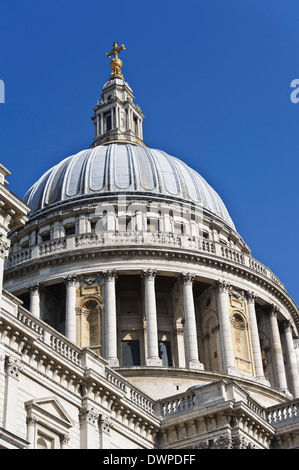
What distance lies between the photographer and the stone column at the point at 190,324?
46.8 meters

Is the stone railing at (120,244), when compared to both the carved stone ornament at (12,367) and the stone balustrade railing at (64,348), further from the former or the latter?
the carved stone ornament at (12,367)

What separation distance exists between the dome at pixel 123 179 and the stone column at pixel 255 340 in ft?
28.2

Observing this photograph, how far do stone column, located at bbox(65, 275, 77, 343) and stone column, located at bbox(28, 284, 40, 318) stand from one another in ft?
5.66

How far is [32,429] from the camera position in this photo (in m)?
28.6

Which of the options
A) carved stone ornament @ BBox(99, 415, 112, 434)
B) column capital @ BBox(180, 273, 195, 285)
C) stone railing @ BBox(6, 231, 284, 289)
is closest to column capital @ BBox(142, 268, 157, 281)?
stone railing @ BBox(6, 231, 284, 289)

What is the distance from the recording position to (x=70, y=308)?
49000 millimetres

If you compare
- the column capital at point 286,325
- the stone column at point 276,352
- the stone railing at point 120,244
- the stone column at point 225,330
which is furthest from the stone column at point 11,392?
the column capital at point 286,325

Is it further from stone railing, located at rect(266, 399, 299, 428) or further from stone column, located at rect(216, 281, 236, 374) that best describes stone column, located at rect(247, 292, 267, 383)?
stone railing, located at rect(266, 399, 299, 428)

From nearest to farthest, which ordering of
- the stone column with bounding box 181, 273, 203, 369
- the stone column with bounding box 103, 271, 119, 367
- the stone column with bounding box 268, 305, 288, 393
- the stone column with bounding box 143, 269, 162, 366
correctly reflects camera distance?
the stone column with bounding box 143, 269, 162, 366 < the stone column with bounding box 103, 271, 119, 367 < the stone column with bounding box 181, 273, 203, 369 < the stone column with bounding box 268, 305, 288, 393

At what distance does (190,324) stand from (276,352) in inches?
265

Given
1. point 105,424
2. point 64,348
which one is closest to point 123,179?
point 64,348

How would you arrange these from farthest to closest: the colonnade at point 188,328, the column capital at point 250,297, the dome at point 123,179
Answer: the dome at point 123,179 → the column capital at point 250,297 → the colonnade at point 188,328

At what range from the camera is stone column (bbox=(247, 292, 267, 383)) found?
49.1 meters
